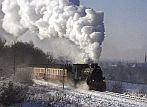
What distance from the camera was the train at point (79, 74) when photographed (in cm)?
3159

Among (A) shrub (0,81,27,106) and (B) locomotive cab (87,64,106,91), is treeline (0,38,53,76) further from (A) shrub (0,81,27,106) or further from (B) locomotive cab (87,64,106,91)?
(A) shrub (0,81,27,106)

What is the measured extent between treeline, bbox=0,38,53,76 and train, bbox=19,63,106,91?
95.5ft

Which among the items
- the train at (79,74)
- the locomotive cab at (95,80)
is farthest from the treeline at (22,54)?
the locomotive cab at (95,80)

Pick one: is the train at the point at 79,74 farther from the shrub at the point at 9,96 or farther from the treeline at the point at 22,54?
the treeline at the point at 22,54

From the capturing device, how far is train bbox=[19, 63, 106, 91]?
31.6 meters

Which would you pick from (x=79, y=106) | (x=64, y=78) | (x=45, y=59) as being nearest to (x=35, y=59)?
(x=45, y=59)

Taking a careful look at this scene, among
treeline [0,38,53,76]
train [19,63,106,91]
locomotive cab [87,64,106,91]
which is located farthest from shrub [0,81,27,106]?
treeline [0,38,53,76]

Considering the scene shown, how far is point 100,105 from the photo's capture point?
21688 millimetres

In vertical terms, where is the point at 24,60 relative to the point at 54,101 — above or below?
above

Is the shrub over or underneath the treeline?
underneath

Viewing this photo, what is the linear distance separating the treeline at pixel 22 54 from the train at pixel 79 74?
29.1 m

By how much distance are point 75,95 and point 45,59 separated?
2120 inches

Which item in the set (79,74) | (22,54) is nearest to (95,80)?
(79,74)

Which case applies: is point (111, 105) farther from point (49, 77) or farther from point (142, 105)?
point (49, 77)
